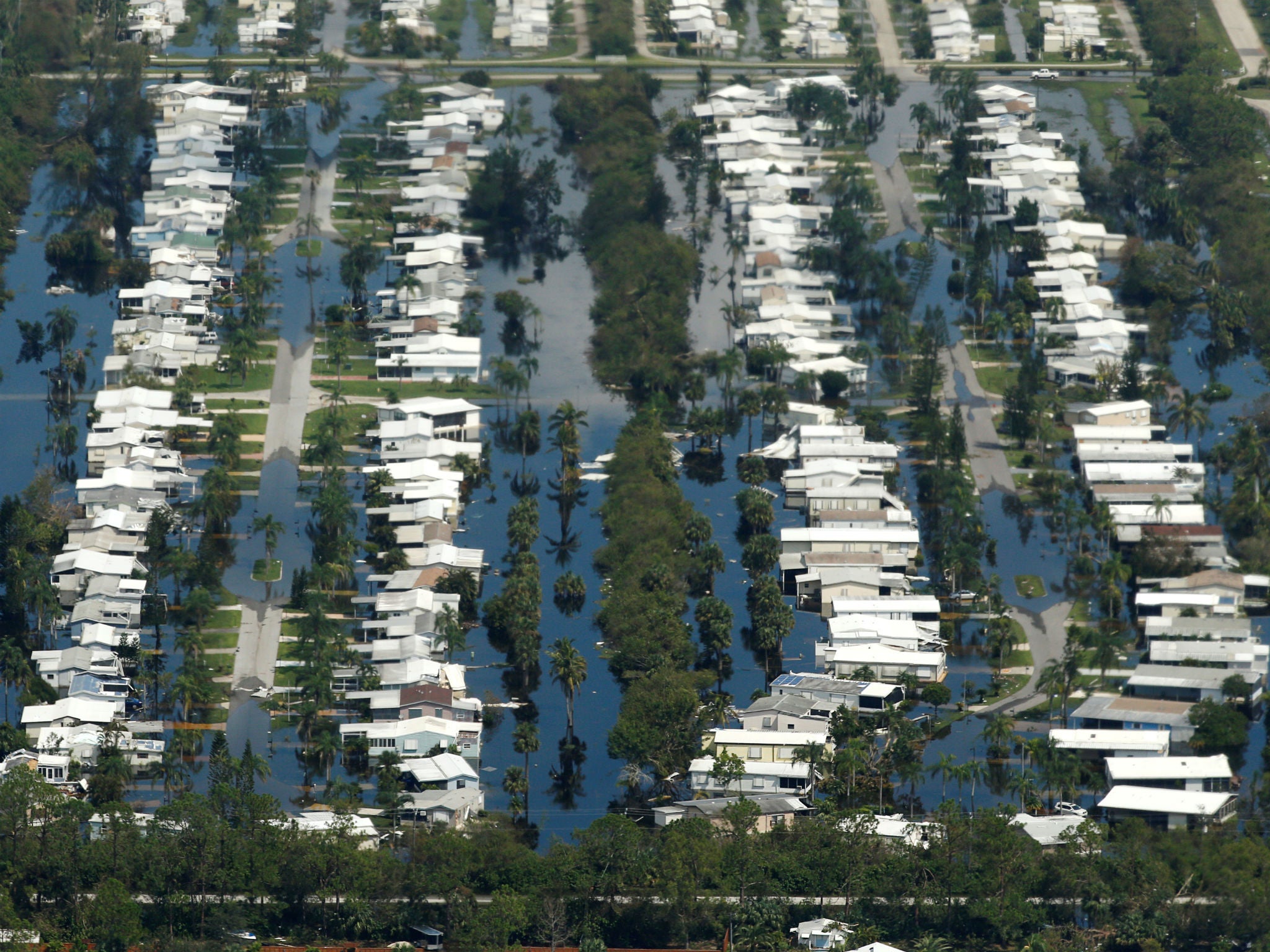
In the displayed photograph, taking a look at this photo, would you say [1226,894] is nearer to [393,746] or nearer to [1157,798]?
[1157,798]

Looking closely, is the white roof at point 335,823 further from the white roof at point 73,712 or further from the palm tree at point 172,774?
the white roof at point 73,712

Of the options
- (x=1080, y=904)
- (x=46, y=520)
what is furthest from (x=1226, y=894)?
(x=46, y=520)

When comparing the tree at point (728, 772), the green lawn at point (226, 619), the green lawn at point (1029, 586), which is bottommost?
the tree at point (728, 772)

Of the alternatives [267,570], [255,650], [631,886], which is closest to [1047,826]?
[631,886]

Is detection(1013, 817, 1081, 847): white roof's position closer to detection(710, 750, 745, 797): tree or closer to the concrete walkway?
the concrete walkway

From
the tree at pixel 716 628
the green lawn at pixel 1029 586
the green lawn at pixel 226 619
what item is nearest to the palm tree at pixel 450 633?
the green lawn at pixel 226 619

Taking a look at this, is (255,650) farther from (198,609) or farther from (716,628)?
(716,628)

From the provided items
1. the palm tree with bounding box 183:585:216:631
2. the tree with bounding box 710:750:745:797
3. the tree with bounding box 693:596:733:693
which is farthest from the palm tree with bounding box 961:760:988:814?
the palm tree with bounding box 183:585:216:631
